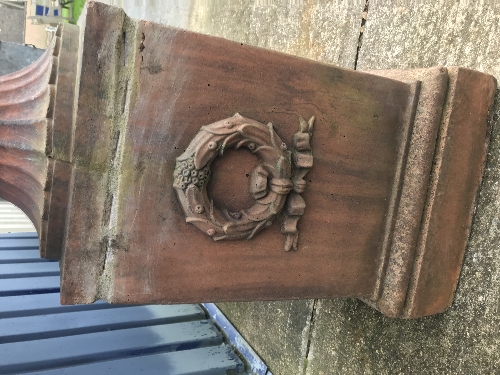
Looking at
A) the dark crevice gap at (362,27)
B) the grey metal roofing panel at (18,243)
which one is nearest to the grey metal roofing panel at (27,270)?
the grey metal roofing panel at (18,243)

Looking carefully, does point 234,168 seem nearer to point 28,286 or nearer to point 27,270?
point 28,286

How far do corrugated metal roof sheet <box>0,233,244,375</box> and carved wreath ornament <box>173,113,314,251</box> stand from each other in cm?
175

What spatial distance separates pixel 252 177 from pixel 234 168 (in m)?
Answer: 0.06

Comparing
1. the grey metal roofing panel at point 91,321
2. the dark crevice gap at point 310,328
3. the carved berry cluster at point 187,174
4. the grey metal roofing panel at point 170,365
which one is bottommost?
the grey metal roofing panel at point 170,365

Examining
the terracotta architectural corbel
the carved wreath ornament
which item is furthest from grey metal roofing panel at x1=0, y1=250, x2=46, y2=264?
the carved wreath ornament

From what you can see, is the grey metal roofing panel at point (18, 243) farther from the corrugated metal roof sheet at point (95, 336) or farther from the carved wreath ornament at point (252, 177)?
the carved wreath ornament at point (252, 177)

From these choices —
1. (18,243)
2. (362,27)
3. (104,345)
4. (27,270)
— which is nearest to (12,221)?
(18,243)

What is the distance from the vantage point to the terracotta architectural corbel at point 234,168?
4.16 feet

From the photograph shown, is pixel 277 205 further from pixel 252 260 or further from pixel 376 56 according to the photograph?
pixel 376 56

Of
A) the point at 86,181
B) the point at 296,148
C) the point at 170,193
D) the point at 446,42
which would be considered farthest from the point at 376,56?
the point at 86,181

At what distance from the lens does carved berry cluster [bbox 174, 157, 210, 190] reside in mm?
1307

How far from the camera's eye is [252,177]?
1.42 meters

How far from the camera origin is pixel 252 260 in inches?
58.2

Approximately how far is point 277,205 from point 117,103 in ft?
1.86
